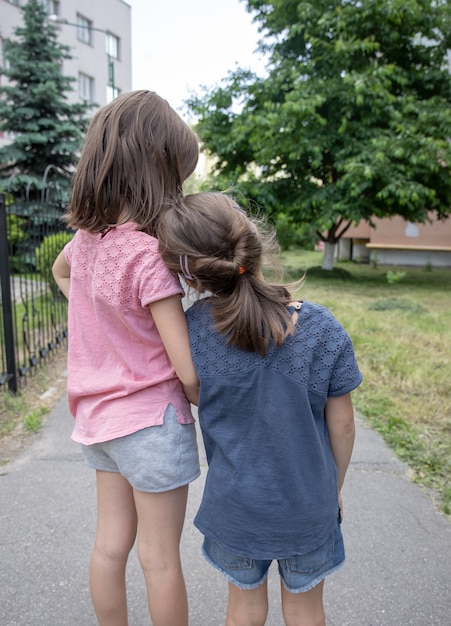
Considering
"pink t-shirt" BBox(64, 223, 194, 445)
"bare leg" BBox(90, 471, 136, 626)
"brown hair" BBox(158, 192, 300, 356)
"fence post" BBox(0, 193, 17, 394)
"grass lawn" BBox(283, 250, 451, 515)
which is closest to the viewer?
"brown hair" BBox(158, 192, 300, 356)

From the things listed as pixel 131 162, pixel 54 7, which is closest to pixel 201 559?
pixel 131 162

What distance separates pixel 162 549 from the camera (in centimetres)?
147

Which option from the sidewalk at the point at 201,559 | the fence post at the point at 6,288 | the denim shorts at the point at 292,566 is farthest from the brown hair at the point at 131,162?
the fence post at the point at 6,288

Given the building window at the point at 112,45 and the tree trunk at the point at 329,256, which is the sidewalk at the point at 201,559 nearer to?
the tree trunk at the point at 329,256

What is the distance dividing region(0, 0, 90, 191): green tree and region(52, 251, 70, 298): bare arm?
43.1ft

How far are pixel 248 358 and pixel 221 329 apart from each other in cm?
9

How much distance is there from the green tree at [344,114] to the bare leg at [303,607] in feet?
33.5

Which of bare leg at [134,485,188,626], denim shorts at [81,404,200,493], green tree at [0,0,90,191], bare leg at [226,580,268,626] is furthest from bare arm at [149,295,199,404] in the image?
green tree at [0,0,90,191]

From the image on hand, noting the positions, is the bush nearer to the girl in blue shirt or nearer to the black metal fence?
the black metal fence

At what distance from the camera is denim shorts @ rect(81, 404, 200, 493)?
4.66ft

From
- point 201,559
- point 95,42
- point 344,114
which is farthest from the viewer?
point 95,42

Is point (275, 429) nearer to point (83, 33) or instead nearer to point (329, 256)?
point (329, 256)

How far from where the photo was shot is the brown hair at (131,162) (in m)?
1.41

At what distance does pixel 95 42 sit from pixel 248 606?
28.1 m
